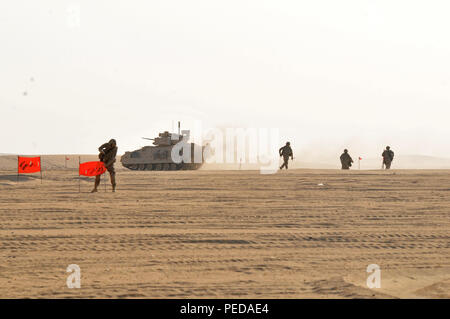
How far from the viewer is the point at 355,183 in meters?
21.5

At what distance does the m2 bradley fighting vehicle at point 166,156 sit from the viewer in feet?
135

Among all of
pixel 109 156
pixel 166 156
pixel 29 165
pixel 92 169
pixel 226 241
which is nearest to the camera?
pixel 226 241

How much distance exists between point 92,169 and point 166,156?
22.1 meters

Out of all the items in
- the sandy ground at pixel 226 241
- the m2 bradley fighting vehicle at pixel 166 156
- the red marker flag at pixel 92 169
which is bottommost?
the sandy ground at pixel 226 241

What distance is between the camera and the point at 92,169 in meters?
19.2

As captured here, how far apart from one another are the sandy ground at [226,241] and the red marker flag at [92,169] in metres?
0.59

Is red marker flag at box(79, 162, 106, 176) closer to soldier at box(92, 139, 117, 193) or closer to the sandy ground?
soldier at box(92, 139, 117, 193)

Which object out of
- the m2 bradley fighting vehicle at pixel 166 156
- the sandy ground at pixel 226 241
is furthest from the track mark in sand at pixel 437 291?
the m2 bradley fighting vehicle at pixel 166 156

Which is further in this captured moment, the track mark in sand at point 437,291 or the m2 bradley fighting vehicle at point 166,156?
the m2 bradley fighting vehicle at point 166,156

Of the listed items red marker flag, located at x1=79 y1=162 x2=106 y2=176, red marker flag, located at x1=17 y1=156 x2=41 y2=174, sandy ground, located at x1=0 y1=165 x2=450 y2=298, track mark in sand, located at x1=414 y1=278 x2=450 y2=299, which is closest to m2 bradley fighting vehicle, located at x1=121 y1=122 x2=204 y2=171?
red marker flag, located at x1=17 y1=156 x2=41 y2=174

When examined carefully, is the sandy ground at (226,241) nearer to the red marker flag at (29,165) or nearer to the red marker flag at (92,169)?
the red marker flag at (92,169)

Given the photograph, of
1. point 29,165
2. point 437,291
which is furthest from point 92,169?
point 437,291

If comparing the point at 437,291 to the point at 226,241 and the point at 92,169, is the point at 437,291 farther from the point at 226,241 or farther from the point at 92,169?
the point at 92,169
